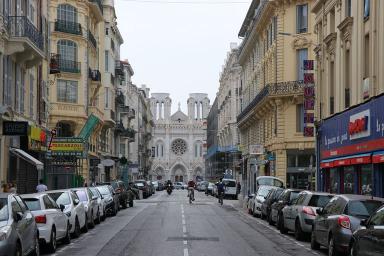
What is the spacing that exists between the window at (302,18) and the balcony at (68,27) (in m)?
15.9

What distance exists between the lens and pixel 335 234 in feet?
54.2

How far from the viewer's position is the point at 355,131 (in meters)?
30.5

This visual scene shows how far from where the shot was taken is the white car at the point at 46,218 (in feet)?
57.7

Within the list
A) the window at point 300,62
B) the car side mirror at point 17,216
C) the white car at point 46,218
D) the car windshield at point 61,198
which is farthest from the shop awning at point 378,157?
the window at point 300,62

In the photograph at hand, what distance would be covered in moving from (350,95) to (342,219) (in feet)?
55.8

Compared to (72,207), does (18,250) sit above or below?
below

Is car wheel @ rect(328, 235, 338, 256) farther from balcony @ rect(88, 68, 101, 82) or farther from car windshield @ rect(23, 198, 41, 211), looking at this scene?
balcony @ rect(88, 68, 101, 82)

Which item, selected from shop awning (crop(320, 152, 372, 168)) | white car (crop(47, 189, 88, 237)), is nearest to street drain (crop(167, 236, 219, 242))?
white car (crop(47, 189, 88, 237))

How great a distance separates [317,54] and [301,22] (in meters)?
12.4

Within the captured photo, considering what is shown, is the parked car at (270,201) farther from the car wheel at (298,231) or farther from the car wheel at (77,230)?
the car wheel at (77,230)

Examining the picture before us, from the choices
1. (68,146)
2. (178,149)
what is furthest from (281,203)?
(178,149)

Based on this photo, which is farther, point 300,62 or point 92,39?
point 92,39

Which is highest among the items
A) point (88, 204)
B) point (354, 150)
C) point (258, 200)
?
point (354, 150)

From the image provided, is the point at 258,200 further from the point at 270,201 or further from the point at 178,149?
the point at 178,149
